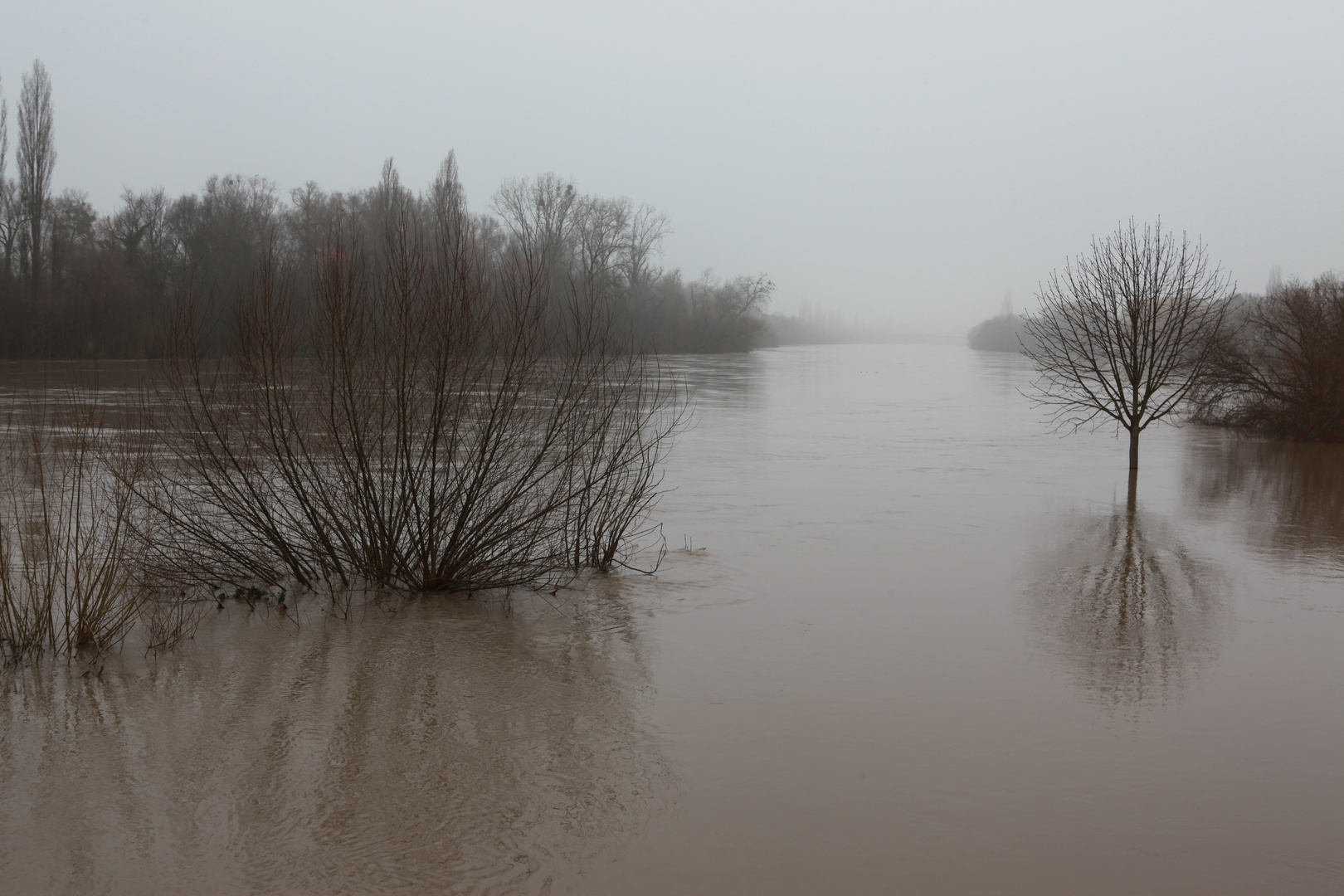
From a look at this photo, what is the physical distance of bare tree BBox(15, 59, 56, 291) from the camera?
51.2m

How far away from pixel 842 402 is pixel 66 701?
103 ft

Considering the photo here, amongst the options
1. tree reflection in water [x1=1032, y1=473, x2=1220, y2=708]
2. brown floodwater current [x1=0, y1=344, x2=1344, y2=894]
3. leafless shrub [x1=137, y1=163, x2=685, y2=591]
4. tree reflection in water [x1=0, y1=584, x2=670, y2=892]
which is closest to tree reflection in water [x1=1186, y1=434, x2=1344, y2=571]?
brown floodwater current [x1=0, y1=344, x2=1344, y2=894]

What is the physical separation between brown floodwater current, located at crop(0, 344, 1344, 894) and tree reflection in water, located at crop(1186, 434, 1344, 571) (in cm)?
119

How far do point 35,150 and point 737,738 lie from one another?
60953 mm

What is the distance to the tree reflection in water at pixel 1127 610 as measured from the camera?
693 centimetres

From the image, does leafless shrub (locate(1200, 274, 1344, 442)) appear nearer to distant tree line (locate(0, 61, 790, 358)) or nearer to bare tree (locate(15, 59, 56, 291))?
distant tree line (locate(0, 61, 790, 358))

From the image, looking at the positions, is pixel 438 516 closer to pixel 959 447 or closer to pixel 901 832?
pixel 901 832

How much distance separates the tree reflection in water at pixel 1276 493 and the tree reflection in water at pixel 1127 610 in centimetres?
139

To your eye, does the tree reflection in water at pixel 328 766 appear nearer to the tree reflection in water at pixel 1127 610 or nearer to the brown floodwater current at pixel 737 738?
the brown floodwater current at pixel 737 738

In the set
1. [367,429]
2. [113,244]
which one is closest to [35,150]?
[113,244]

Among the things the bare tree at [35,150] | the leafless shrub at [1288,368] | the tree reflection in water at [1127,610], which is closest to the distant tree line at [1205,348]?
the leafless shrub at [1288,368]

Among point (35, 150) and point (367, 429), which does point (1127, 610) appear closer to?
point (367, 429)

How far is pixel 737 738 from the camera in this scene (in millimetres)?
5758

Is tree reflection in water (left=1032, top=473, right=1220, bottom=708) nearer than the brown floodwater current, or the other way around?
the brown floodwater current
